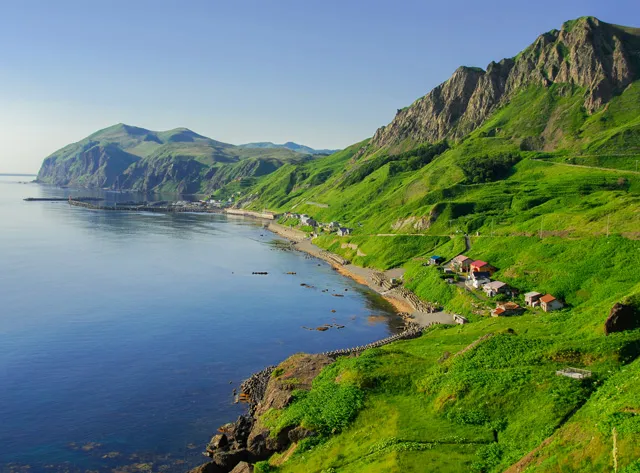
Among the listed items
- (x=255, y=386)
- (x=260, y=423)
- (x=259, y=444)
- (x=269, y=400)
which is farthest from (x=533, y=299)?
(x=259, y=444)

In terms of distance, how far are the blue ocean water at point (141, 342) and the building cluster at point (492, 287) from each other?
18575 mm

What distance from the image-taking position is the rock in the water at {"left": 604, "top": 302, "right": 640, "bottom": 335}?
54906 mm

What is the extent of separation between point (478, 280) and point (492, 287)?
742 centimetres

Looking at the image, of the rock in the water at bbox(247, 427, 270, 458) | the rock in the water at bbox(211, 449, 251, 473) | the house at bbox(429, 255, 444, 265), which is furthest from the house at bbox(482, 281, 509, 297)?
the rock in the water at bbox(211, 449, 251, 473)

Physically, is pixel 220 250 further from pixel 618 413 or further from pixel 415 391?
pixel 618 413

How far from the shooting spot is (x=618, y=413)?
119ft

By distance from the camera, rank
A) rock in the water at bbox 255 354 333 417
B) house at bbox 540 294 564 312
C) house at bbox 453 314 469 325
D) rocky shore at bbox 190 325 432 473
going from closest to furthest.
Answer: rocky shore at bbox 190 325 432 473 → rock in the water at bbox 255 354 333 417 → house at bbox 540 294 564 312 → house at bbox 453 314 469 325

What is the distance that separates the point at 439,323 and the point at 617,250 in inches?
1368

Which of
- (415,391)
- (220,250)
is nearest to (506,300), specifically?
(415,391)

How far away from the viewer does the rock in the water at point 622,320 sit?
2162 inches

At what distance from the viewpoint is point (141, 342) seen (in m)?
88.2

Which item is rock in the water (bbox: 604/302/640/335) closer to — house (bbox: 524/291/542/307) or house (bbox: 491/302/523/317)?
house (bbox: 491/302/523/317)

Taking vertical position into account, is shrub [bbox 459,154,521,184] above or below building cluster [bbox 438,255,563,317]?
above

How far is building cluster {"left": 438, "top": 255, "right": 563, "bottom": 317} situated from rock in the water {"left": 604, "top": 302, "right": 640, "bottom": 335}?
29868 millimetres
